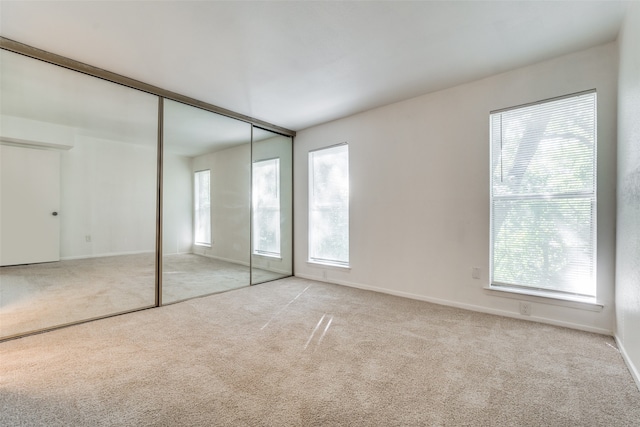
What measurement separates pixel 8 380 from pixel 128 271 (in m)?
1.44

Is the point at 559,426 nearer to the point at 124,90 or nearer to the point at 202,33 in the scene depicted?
the point at 202,33

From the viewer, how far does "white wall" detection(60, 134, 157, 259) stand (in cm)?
286

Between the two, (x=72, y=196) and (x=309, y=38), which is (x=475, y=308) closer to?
(x=309, y=38)

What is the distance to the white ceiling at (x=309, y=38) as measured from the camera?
203 centimetres

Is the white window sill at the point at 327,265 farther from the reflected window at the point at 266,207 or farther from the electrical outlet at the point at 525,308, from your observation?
the electrical outlet at the point at 525,308

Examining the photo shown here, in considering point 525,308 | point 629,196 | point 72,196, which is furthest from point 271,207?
point 629,196

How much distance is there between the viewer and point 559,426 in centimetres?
140

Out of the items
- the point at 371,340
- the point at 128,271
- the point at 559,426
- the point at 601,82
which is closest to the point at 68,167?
the point at 128,271

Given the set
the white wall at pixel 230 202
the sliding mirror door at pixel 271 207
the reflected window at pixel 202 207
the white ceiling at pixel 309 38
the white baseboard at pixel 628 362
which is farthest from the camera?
the sliding mirror door at pixel 271 207

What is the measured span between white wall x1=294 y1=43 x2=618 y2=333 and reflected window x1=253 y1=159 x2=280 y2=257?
104 centimetres

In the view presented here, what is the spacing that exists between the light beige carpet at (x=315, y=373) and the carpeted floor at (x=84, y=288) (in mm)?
222

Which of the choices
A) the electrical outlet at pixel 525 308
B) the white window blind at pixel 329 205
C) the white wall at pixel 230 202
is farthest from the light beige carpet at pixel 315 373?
the white window blind at pixel 329 205

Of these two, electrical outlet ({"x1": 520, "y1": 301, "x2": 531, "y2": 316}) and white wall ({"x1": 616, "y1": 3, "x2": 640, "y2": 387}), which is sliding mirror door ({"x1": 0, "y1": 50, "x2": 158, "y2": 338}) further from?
white wall ({"x1": 616, "y1": 3, "x2": 640, "y2": 387})

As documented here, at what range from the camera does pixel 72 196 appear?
9.34 feet
